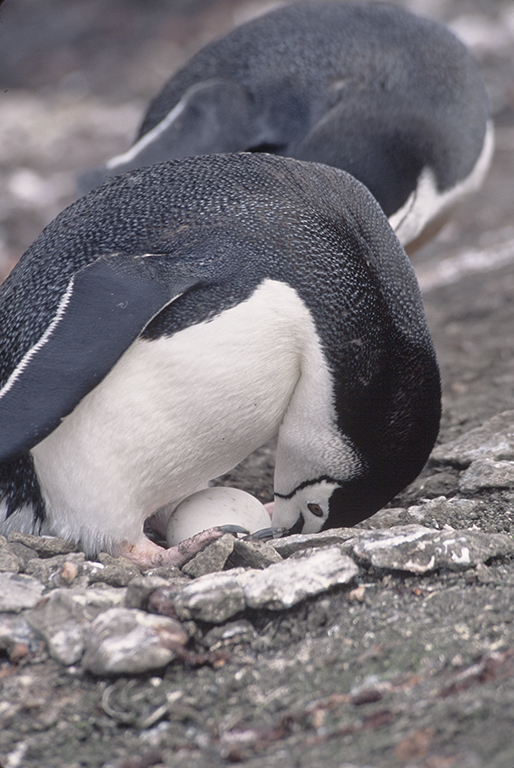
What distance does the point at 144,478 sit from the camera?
1.83 m

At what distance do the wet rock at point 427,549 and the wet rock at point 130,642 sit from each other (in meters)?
0.42

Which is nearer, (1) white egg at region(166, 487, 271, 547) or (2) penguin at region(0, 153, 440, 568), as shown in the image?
(2) penguin at region(0, 153, 440, 568)

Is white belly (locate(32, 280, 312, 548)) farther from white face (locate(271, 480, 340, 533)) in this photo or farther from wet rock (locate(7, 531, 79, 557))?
white face (locate(271, 480, 340, 533))

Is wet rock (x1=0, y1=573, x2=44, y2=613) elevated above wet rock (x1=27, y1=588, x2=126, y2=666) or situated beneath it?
situated beneath

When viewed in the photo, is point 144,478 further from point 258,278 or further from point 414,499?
point 414,499

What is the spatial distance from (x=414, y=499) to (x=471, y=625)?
0.85 meters

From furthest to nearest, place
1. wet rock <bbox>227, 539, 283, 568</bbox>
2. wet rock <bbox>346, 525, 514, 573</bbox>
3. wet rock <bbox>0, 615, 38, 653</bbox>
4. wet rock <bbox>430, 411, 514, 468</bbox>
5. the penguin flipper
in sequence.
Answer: the penguin flipper → wet rock <bbox>430, 411, 514, 468</bbox> → wet rock <bbox>227, 539, 283, 568</bbox> → wet rock <bbox>346, 525, 514, 573</bbox> → wet rock <bbox>0, 615, 38, 653</bbox>

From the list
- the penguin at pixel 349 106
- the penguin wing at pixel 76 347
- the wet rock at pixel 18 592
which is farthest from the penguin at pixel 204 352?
the penguin at pixel 349 106

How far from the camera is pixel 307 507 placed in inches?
79.7

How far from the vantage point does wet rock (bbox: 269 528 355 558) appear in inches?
68.1

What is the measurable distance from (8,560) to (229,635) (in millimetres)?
546

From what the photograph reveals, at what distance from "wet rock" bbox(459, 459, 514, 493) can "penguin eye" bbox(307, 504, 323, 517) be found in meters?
0.38

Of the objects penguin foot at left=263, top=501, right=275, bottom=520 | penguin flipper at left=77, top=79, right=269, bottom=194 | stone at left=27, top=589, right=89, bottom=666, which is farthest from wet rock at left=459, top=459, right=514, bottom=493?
penguin flipper at left=77, top=79, right=269, bottom=194

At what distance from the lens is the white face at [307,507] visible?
198 cm
